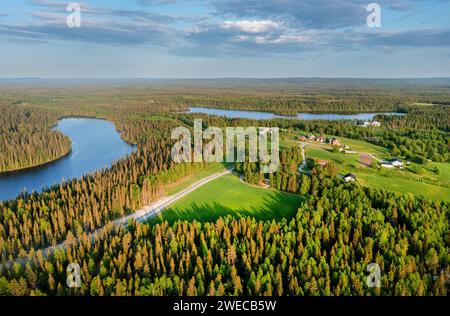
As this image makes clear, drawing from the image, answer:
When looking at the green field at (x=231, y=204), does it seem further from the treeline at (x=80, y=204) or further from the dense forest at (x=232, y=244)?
the treeline at (x=80, y=204)

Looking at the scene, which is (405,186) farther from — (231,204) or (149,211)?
(149,211)

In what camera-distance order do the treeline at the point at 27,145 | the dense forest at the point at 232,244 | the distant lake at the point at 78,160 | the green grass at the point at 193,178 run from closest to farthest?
the dense forest at the point at 232,244, the green grass at the point at 193,178, the distant lake at the point at 78,160, the treeline at the point at 27,145

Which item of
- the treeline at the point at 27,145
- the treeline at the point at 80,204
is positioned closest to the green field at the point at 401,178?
the treeline at the point at 80,204

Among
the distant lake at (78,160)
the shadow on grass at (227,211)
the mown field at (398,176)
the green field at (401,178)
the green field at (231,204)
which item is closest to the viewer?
the shadow on grass at (227,211)

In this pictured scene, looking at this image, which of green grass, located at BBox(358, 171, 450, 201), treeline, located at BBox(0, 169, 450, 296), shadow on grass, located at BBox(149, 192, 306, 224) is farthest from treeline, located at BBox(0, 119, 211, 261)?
green grass, located at BBox(358, 171, 450, 201)

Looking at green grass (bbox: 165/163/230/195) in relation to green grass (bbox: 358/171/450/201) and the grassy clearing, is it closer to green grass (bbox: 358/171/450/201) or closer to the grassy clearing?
the grassy clearing
